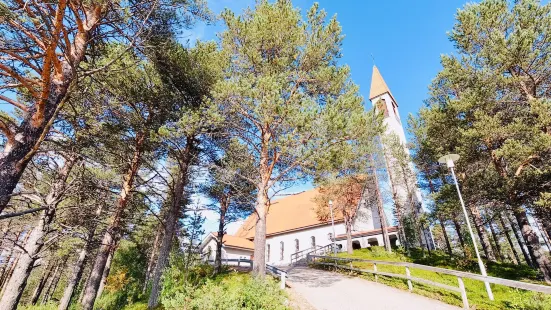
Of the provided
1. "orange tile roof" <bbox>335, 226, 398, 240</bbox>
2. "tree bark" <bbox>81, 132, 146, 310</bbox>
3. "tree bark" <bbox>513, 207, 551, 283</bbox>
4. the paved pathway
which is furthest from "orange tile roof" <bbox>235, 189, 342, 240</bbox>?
"tree bark" <bbox>81, 132, 146, 310</bbox>

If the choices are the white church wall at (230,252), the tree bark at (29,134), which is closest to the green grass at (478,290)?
the tree bark at (29,134)

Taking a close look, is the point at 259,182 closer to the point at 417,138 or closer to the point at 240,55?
the point at 240,55

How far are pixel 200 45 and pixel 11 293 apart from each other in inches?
448

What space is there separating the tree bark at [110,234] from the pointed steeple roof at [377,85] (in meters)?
33.8

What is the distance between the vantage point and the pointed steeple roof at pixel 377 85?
3649cm

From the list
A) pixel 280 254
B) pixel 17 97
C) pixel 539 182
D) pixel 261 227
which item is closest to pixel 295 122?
pixel 261 227

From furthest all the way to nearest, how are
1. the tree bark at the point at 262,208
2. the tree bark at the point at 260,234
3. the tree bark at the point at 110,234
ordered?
the tree bark at the point at 110,234, the tree bark at the point at 262,208, the tree bark at the point at 260,234

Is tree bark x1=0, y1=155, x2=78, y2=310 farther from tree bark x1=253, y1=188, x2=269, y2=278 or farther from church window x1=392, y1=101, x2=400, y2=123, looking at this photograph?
church window x1=392, y1=101, x2=400, y2=123

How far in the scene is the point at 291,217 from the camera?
102 ft

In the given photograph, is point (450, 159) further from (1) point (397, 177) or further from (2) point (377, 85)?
(2) point (377, 85)

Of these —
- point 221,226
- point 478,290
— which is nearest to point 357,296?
point 478,290

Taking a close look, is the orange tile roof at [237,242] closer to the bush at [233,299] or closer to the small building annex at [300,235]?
the small building annex at [300,235]

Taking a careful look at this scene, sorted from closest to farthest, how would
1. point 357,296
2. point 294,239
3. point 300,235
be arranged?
1. point 357,296
2. point 300,235
3. point 294,239

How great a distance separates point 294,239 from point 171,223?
65.8ft
